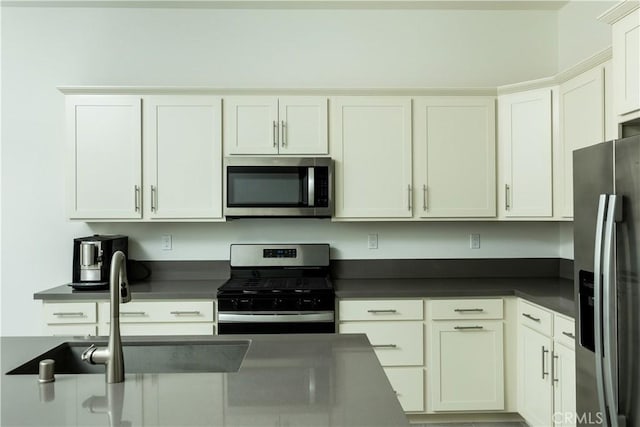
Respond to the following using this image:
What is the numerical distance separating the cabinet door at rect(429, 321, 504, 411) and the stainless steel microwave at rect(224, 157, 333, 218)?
1072 millimetres

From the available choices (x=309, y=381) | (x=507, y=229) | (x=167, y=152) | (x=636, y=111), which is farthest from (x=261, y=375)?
(x=507, y=229)

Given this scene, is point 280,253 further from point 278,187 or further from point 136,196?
point 136,196

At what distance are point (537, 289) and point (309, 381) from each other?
2.18m

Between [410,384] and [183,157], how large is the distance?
81.3 inches

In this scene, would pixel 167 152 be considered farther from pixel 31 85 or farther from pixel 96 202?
pixel 31 85

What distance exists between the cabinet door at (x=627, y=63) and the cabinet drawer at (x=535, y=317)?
3.68 ft

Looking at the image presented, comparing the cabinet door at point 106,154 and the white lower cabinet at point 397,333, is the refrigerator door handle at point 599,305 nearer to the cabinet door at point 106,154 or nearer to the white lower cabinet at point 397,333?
the white lower cabinet at point 397,333

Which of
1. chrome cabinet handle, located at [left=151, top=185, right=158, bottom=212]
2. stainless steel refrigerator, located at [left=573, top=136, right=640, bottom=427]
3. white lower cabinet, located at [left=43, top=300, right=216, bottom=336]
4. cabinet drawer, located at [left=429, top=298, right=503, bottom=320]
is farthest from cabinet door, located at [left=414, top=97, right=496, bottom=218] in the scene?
chrome cabinet handle, located at [left=151, top=185, right=158, bottom=212]

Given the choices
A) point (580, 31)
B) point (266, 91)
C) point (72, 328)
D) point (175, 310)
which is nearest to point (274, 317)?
point (175, 310)

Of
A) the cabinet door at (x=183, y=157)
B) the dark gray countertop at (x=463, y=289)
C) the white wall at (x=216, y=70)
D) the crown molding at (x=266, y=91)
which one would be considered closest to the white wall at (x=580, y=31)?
the white wall at (x=216, y=70)

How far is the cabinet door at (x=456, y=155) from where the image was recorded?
3.25 metres

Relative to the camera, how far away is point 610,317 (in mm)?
1741

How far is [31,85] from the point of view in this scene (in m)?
3.51

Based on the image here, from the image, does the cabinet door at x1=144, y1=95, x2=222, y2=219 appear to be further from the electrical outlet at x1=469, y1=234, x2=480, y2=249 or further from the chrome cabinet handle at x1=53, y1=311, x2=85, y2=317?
the electrical outlet at x1=469, y1=234, x2=480, y2=249
